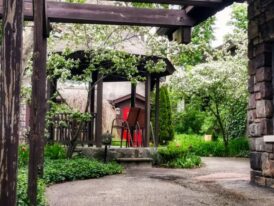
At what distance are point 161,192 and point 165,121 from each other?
11.3m

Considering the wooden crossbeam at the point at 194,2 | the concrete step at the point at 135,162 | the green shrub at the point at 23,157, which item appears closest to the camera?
the wooden crossbeam at the point at 194,2

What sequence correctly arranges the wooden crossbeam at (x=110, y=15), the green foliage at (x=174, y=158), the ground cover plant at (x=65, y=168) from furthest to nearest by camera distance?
the green foliage at (x=174, y=158) < the ground cover plant at (x=65, y=168) < the wooden crossbeam at (x=110, y=15)

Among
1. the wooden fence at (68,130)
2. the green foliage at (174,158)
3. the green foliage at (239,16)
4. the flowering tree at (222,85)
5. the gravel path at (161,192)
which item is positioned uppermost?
the green foliage at (239,16)

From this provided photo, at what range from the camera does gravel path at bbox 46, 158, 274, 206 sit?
541 cm

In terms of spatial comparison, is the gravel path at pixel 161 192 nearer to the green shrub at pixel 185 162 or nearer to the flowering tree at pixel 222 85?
the green shrub at pixel 185 162

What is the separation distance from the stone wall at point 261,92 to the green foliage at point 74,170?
3.11 meters

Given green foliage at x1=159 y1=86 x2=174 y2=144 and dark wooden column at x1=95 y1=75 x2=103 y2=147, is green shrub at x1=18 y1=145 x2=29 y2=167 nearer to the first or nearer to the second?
dark wooden column at x1=95 y1=75 x2=103 y2=147

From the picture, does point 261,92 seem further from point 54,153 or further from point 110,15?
point 54,153

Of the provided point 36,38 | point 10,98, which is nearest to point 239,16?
point 36,38

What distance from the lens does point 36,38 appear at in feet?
15.0

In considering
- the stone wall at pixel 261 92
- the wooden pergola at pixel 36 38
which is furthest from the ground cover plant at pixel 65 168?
the stone wall at pixel 261 92

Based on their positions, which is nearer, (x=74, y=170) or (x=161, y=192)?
(x=161, y=192)

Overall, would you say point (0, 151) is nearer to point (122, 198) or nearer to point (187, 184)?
point (122, 198)

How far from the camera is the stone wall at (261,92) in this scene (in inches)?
263
